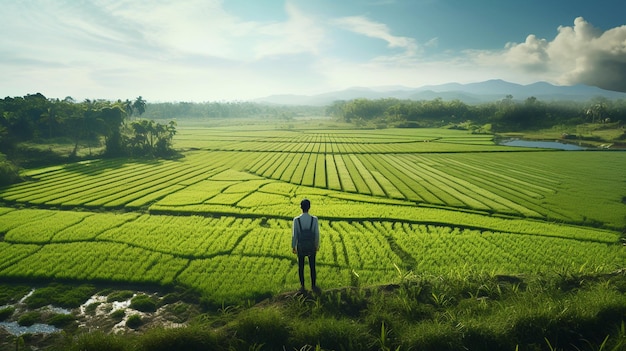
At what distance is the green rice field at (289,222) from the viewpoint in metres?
16.1

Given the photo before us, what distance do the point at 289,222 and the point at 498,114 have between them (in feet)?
396

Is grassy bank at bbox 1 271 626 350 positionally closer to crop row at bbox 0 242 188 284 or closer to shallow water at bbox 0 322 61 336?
shallow water at bbox 0 322 61 336

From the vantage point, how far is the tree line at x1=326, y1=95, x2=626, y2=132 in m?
103

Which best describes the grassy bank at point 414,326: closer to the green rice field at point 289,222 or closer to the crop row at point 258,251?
the green rice field at point 289,222

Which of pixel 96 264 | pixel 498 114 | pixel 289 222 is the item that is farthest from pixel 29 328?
pixel 498 114

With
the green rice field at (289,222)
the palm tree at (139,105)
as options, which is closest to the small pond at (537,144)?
the green rice field at (289,222)

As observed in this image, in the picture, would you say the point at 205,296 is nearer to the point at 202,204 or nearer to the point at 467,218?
the point at 202,204

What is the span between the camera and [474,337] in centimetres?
724

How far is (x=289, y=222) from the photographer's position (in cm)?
2411

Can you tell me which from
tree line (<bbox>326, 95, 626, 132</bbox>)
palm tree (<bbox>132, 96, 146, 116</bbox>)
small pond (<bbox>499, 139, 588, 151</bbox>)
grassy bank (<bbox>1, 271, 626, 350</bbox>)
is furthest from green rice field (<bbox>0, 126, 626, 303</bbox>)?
tree line (<bbox>326, 95, 626, 132</bbox>)

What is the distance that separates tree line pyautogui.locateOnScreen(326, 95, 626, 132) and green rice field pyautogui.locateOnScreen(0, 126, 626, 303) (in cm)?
7135

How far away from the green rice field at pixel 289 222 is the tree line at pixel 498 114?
7135 cm

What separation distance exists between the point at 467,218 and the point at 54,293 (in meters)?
25.4

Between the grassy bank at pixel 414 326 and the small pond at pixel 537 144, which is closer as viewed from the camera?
the grassy bank at pixel 414 326
